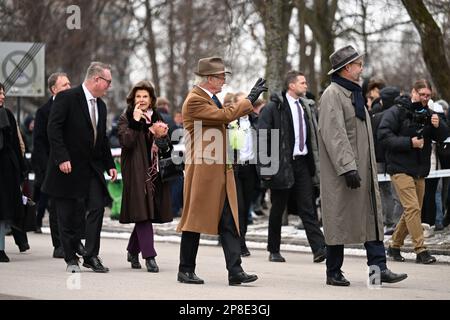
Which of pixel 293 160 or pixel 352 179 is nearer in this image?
pixel 352 179

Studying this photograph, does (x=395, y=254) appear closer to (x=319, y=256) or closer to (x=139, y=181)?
(x=319, y=256)

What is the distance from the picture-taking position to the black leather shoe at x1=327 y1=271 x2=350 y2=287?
1123 centimetres

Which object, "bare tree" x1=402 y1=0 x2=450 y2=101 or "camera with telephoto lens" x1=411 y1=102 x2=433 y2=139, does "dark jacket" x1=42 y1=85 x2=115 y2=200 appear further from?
"bare tree" x1=402 y1=0 x2=450 y2=101

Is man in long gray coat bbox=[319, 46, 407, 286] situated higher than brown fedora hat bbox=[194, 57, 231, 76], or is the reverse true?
brown fedora hat bbox=[194, 57, 231, 76]

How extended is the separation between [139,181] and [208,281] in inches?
60.5

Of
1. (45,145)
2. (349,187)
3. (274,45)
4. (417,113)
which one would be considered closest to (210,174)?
(349,187)

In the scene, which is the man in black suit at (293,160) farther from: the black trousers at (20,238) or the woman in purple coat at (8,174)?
the black trousers at (20,238)

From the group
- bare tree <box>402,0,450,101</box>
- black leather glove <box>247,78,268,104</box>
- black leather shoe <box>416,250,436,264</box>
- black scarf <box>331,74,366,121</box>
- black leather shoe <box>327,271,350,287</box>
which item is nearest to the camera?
black leather glove <box>247,78,268,104</box>

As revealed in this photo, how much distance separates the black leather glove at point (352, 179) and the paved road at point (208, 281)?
3.07 feet

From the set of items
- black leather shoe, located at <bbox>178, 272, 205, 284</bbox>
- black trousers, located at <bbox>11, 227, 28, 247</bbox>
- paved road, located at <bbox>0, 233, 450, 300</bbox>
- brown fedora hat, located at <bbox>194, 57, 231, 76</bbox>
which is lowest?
paved road, located at <bbox>0, 233, 450, 300</bbox>

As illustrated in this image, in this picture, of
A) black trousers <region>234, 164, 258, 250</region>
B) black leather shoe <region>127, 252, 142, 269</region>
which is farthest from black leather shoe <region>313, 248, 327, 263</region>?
black leather shoe <region>127, 252, 142, 269</region>

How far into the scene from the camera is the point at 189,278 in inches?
451

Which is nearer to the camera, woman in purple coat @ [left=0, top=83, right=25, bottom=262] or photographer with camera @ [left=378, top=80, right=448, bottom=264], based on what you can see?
photographer with camera @ [left=378, top=80, right=448, bottom=264]
